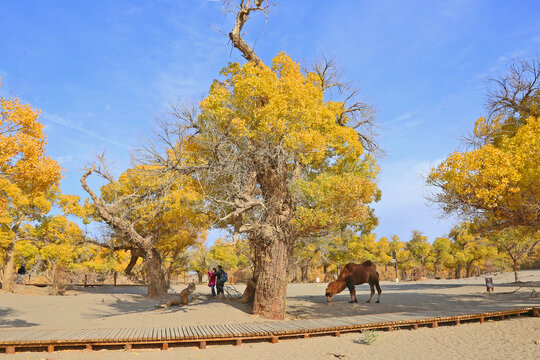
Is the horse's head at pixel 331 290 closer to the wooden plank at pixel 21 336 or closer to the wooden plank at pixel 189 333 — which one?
the wooden plank at pixel 189 333

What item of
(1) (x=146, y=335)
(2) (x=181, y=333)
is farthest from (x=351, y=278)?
(1) (x=146, y=335)

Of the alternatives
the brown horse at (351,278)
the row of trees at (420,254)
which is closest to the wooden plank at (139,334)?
the brown horse at (351,278)

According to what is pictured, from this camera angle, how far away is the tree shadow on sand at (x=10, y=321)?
602 inches

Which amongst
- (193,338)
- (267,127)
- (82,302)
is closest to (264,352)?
(193,338)

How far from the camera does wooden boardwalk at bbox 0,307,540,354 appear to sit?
9.88 meters

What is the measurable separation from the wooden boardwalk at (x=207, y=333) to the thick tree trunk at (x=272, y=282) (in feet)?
5.98

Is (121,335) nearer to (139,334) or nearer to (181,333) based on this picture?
(139,334)

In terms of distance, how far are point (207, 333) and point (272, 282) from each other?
4.24 metres

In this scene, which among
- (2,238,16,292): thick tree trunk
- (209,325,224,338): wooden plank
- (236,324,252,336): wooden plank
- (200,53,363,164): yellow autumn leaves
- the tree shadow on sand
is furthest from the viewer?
(2,238,16,292): thick tree trunk

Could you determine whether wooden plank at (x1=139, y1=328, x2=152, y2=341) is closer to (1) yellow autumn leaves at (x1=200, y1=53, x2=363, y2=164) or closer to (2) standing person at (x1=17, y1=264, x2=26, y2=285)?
(1) yellow autumn leaves at (x1=200, y1=53, x2=363, y2=164)

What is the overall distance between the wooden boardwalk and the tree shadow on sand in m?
4.33

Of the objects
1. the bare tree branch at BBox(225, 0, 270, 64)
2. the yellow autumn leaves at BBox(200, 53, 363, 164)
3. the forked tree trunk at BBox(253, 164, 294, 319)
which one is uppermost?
the bare tree branch at BBox(225, 0, 270, 64)

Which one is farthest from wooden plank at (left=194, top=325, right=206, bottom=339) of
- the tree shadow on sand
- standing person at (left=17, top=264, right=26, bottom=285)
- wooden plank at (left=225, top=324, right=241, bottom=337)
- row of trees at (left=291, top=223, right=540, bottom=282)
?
row of trees at (left=291, top=223, right=540, bottom=282)

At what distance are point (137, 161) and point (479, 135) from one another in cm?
1496
